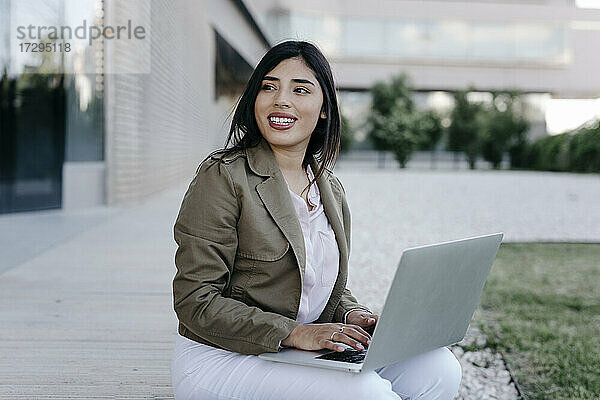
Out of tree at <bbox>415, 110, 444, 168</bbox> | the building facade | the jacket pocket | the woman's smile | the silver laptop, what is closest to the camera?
the silver laptop

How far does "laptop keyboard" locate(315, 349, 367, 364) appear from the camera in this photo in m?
1.87

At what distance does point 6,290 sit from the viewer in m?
4.89

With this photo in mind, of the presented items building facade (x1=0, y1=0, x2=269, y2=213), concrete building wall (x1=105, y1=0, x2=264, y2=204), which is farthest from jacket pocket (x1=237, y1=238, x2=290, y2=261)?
building facade (x1=0, y1=0, x2=269, y2=213)

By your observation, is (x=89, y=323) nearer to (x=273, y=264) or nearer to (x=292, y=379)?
(x=273, y=264)

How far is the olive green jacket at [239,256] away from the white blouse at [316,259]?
73 millimetres

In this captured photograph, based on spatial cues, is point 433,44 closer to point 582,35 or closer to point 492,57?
point 492,57

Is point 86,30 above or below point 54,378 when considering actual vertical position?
above

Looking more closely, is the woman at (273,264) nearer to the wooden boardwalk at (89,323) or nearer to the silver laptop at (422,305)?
the silver laptop at (422,305)

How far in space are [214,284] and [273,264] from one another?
17 cm

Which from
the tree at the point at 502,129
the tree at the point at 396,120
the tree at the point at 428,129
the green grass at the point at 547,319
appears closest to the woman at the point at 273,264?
the green grass at the point at 547,319

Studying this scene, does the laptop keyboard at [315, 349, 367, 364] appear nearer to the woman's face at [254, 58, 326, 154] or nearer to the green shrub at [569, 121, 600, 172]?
the woman's face at [254, 58, 326, 154]

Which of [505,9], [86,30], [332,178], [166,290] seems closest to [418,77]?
[505,9]

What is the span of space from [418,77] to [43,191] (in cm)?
2571

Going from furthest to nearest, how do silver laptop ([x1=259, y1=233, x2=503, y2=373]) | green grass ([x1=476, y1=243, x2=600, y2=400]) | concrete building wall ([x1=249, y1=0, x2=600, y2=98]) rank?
concrete building wall ([x1=249, y1=0, x2=600, y2=98])
green grass ([x1=476, y1=243, x2=600, y2=400])
silver laptop ([x1=259, y1=233, x2=503, y2=373])
